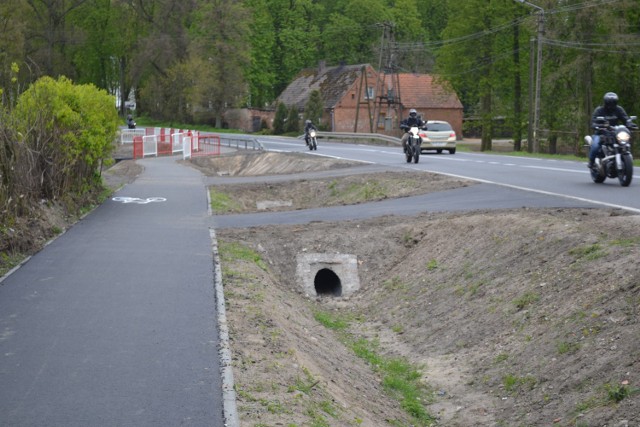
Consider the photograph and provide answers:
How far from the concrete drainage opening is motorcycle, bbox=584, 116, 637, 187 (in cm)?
548

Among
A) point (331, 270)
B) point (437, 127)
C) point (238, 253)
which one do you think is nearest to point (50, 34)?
point (437, 127)

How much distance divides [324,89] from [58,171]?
76765 millimetres

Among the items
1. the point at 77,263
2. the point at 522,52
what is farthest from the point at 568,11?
the point at 77,263

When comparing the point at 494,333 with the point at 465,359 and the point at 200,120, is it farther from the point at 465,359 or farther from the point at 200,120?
the point at 200,120

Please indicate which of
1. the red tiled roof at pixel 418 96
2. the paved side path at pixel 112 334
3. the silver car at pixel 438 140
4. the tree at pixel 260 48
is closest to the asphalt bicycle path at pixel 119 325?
the paved side path at pixel 112 334

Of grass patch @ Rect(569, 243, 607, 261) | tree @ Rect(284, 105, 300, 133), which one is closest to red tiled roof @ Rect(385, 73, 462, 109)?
tree @ Rect(284, 105, 300, 133)

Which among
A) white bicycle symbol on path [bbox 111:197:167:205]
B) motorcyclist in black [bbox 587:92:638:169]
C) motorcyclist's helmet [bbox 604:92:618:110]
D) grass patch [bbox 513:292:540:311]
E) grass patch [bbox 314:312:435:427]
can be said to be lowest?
grass patch [bbox 314:312:435:427]

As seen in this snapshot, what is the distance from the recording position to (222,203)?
78.9 ft

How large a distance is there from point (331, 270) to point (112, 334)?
7670mm

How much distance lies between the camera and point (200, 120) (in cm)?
9362

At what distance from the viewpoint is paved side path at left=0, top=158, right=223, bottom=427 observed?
7301mm

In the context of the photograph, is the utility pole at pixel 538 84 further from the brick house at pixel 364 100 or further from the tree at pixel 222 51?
the tree at pixel 222 51

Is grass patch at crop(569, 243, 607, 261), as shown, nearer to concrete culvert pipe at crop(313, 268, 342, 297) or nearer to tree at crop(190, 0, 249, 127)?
concrete culvert pipe at crop(313, 268, 342, 297)

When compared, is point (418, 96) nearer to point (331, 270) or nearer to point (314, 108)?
point (314, 108)
